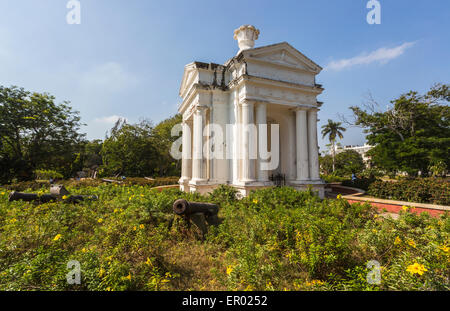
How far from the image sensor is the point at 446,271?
2.82 metres

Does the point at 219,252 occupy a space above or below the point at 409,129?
below

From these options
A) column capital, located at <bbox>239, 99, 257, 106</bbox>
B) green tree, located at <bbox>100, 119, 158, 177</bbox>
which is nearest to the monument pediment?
column capital, located at <bbox>239, 99, 257, 106</bbox>

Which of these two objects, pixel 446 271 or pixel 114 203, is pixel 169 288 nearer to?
pixel 446 271

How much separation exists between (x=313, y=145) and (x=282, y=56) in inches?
228

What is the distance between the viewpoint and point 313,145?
12250 millimetres

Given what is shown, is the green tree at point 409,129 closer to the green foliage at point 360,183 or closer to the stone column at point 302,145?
the green foliage at point 360,183

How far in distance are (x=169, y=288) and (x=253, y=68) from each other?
11.2m

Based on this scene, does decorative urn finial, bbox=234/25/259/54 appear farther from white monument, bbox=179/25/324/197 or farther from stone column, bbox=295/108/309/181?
stone column, bbox=295/108/309/181

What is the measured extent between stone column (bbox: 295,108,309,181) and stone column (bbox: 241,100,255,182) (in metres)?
3.35

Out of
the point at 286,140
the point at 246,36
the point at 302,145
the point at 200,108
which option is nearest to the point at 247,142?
the point at 200,108

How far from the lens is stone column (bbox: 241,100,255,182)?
10.5 metres

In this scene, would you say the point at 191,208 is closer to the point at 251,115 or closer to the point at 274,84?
the point at 251,115

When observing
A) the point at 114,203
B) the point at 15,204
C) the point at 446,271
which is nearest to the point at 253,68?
the point at 114,203
